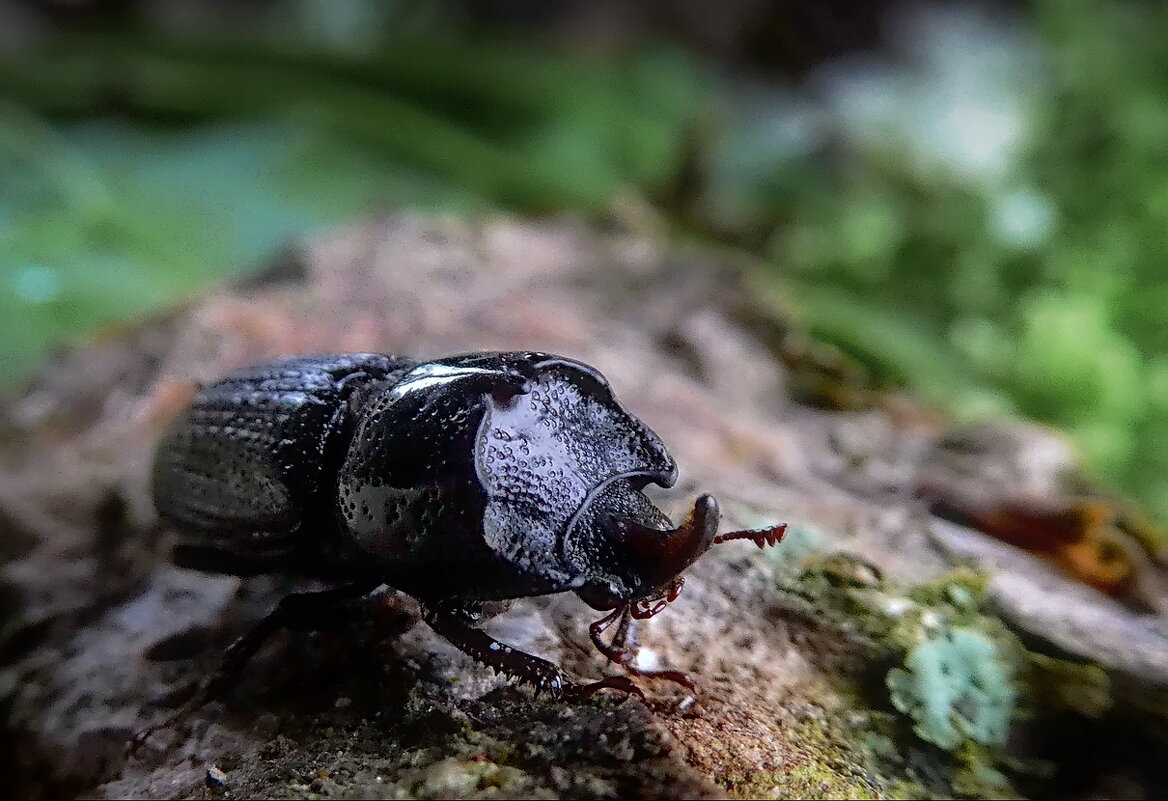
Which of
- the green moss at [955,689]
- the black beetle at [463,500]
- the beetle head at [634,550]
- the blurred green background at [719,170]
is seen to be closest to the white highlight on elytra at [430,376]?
the black beetle at [463,500]

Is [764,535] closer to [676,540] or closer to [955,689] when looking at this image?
[676,540]

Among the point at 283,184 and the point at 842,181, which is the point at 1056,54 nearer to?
the point at 842,181

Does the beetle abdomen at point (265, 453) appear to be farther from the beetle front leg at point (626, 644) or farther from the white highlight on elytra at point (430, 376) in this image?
the beetle front leg at point (626, 644)

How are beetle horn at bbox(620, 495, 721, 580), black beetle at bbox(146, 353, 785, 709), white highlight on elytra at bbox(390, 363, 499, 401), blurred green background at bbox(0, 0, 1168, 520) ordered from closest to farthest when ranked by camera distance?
1. beetle horn at bbox(620, 495, 721, 580)
2. black beetle at bbox(146, 353, 785, 709)
3. white highlight on elytra at bbox(390, 363, 499, 401)
4. blurred green background at bbox(0, 0, 1168, 520)

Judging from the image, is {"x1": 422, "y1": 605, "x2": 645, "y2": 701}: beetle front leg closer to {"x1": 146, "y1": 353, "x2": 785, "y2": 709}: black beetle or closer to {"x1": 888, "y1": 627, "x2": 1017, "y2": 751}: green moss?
{"x1": 146, "y1": 353, "x2": 785, "y2": 709}: black beetle

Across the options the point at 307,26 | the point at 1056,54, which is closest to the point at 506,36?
the point at 307,26

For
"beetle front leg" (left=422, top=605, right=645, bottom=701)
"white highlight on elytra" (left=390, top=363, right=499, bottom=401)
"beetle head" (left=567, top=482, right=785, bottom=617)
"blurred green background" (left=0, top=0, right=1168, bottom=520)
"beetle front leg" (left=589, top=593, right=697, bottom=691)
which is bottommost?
"beetle front leg" (left=422, top=605, right=645, bottom=701)

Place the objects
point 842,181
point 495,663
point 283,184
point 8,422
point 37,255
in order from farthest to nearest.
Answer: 1. point 842,181
2. point 283,184
3. point 37,255
4. point 8,422
5. point 495,663

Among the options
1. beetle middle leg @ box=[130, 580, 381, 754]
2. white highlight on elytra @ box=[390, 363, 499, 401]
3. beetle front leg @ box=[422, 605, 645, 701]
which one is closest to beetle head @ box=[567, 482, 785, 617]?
beetle front leg @ box=[422, 605, 645, 701]
